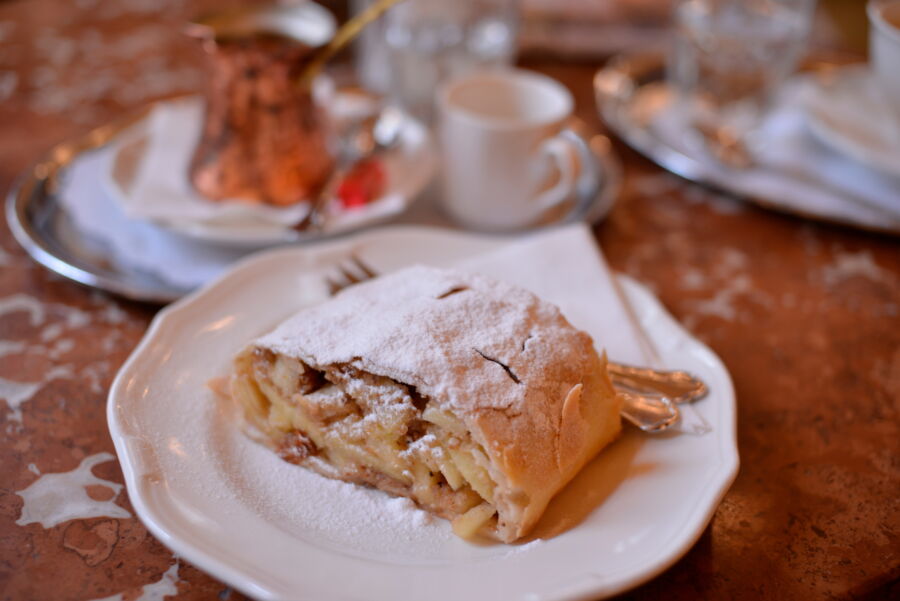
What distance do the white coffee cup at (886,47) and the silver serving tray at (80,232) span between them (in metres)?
0.49

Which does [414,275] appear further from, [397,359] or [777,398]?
[777,398]

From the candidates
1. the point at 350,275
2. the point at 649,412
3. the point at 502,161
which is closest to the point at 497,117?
the point at 502,161

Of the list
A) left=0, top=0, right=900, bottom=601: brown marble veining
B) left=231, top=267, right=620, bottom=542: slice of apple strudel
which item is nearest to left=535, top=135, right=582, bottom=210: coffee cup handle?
left=0, top=0, right=900, bottom=601: brown marble veining

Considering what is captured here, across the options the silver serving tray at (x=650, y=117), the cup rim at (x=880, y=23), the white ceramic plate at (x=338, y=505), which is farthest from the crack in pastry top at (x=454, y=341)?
the cup rim at (x=880, y=23)

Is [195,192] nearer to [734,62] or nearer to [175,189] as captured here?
[175,189]

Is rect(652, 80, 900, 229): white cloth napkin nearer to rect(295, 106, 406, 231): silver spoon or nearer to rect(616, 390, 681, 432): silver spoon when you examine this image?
rect(295, 106, 406, 231): silver spoon

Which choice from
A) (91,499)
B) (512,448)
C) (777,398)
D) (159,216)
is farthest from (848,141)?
(91,499)

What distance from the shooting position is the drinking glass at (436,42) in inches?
66.3

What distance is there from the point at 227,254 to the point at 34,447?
0.45 metres

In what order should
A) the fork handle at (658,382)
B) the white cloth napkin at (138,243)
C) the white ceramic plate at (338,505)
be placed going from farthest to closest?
1. the white cloth napkin at (138,243)
2. the fork handle at (658,382)
3. the white ceramic plate at (338,505)

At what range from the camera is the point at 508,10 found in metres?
1.74

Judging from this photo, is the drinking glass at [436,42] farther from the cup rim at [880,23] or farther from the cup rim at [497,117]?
the cup rim at [880,23]

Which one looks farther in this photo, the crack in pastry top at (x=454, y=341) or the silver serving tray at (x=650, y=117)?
the silver serving tray at (x=650, y=117)

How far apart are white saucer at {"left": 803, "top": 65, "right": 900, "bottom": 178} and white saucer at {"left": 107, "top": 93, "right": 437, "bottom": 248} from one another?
0.74 meters
